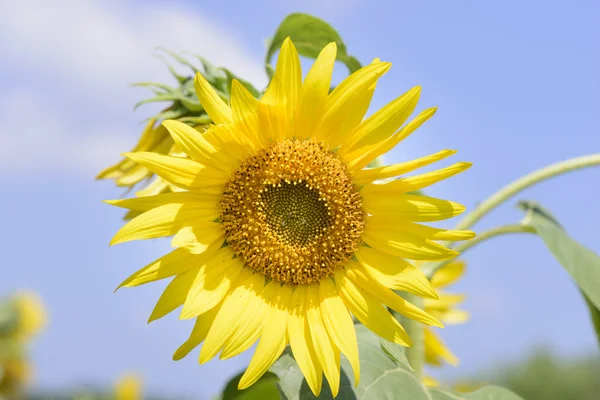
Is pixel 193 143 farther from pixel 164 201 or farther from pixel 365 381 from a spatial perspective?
pixel 365 381

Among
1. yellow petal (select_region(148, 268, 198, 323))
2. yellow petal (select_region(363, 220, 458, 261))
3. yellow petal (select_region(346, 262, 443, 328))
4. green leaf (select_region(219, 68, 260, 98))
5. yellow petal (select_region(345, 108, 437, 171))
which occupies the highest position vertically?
green leaf (select_region(219, 68, 260, 98))

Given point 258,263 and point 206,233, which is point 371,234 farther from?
point 206,233

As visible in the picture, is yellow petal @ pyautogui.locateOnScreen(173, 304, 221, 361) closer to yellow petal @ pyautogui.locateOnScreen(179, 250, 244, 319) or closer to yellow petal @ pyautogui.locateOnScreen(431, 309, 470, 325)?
yellow petal @ pyautogui.locateOnScreen(179, 250, 244, 319)

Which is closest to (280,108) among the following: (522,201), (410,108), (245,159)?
(245,159)

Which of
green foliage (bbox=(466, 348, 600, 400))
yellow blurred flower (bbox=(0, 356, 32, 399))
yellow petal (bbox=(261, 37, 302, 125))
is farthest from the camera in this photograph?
green foliage (bbox=(466, 348, 600, 400))

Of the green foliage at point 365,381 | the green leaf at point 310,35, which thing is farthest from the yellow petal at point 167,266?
the green leaf at point 310,35

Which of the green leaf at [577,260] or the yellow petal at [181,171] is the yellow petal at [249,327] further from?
the green leaf at [577,260]

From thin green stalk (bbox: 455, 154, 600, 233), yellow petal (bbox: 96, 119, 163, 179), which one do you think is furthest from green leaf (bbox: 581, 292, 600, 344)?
yellow petal (bbox: 96, 119, 163, 179)
